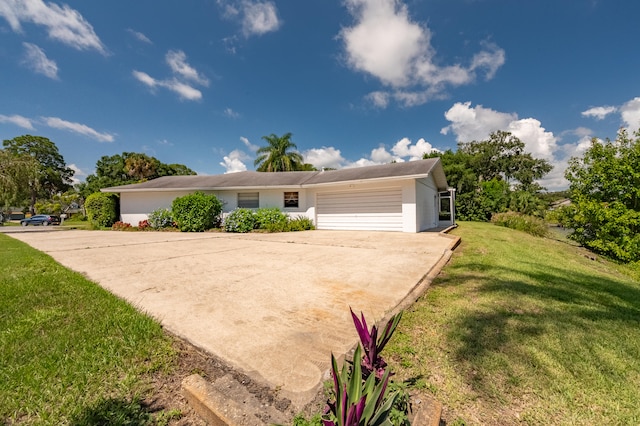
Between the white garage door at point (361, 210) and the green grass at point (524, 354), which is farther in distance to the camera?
the white garage door at point (361, 210)

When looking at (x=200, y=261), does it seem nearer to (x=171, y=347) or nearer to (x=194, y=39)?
(x=171, y=347)

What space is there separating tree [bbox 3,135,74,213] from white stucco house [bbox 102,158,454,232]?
4406 centimetres

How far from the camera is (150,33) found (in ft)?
34.6

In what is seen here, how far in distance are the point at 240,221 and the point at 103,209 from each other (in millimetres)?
10757

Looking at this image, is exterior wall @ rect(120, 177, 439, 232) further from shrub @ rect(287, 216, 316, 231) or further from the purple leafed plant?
the purple leafed plant

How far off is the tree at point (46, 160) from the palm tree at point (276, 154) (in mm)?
40647

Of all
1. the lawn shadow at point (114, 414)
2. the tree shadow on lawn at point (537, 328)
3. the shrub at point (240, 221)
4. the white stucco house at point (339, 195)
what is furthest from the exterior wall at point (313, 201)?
the lawn shadow at point (114, 414)

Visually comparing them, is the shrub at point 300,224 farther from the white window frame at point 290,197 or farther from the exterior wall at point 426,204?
the exterior wall at point 426,204

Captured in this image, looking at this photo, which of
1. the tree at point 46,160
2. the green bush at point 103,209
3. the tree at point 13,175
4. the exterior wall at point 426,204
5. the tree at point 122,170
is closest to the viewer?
the exterior wall at point 426,204

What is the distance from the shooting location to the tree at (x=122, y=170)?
32094 mm

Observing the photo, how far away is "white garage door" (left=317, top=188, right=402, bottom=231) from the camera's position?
12.0 meters

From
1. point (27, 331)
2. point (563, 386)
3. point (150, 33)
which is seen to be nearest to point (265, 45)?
point (150, 33)

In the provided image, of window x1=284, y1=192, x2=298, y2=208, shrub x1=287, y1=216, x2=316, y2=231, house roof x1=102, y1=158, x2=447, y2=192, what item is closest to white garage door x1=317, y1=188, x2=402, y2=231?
shrub x1=287, y1=216, x2=316, y2=231

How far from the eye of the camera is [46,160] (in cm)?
4488
